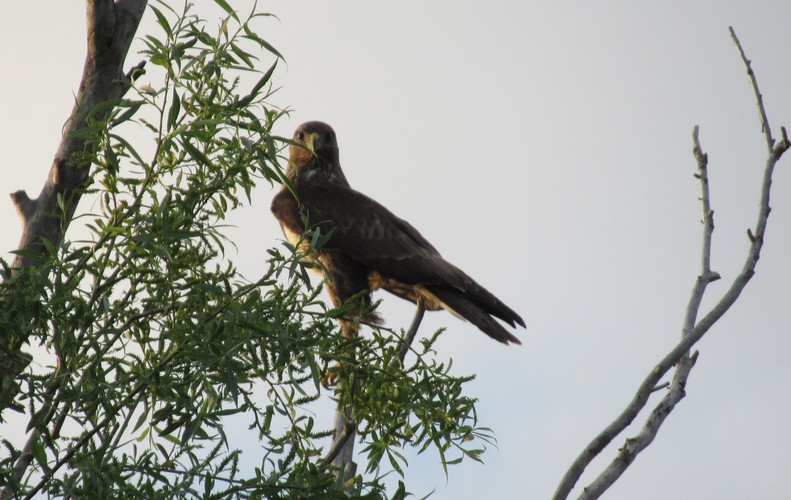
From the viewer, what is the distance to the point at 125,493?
9.19 feet

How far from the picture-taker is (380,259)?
7.46m

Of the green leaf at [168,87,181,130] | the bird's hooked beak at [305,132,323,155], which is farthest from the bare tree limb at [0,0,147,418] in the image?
the bird's hooked beak at [305,132,323,155]

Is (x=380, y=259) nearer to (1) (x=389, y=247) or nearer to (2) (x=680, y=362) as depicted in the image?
(1) (x=389, y=247)

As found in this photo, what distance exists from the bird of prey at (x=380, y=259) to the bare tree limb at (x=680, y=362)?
295 centimetres

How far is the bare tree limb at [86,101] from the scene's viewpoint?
13.2 feet

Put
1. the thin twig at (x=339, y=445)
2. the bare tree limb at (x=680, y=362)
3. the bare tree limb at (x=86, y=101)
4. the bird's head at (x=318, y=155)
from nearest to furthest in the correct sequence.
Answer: the thin twig at (x=339, y=445) < the bare tree limb at (x=680, y=362) < the bare tree limb at (x=86, y=101) < the bird's head at (x=318, y=155)

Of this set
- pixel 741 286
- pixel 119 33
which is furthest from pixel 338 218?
pixel 741 286

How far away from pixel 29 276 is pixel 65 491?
604 mm

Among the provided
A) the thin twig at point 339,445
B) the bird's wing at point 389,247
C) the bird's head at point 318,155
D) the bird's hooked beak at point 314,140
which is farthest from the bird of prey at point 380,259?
the thin twig at point 339,445

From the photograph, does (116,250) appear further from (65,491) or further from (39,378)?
(65,491)

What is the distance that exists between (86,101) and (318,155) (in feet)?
14.3

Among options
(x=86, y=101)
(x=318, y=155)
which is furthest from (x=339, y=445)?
(x=318, y=155)

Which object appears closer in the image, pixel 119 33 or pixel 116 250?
pixel 116 250

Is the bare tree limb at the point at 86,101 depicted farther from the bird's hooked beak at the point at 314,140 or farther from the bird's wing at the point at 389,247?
the bird's hooked beak at the point at 314,140
